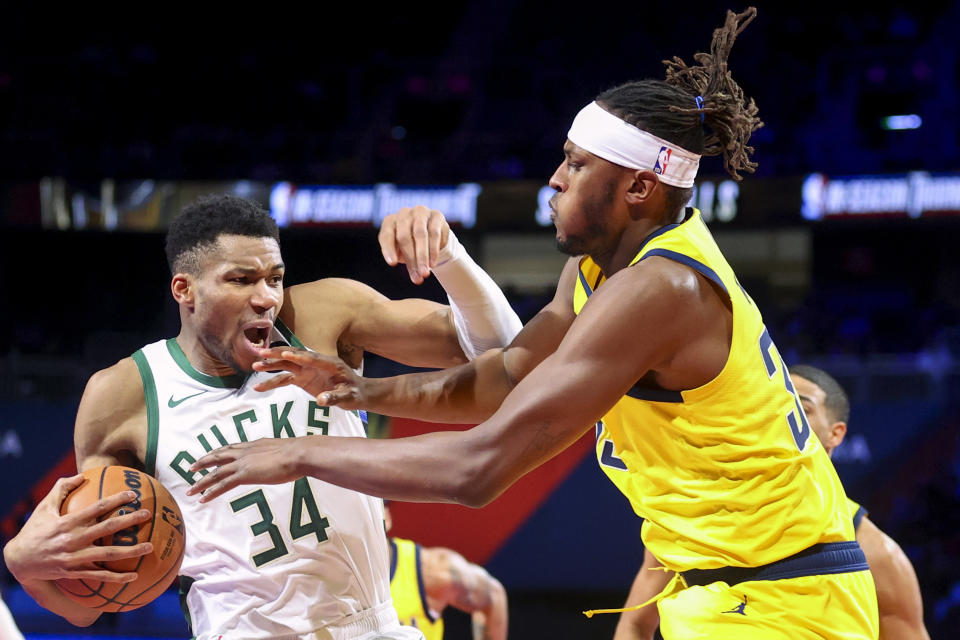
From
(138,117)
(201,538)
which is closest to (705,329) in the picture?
(201,538)

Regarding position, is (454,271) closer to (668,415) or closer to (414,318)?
A: (414,318)

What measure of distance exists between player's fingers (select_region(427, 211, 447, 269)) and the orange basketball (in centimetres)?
103

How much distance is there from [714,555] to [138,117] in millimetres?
12643

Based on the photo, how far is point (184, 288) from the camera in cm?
340

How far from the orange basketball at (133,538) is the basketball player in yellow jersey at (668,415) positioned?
0.59 metres

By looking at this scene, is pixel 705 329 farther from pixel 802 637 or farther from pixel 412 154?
pixel 412 154

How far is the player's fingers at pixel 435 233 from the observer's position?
301 cm

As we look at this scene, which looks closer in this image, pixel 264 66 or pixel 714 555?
pixel 714 555

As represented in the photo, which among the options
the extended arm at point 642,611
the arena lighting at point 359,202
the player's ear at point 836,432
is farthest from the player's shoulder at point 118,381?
the arena lighting at point 359,202

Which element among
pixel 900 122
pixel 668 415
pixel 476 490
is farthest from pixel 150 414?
pixel 900 122

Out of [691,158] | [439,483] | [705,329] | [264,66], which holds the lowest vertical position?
[439,483]

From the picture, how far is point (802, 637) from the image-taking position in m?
2.45

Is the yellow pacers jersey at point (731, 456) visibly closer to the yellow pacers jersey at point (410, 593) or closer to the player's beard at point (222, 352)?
the player's beard at point (222, 352)

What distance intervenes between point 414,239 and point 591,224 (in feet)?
1.88
